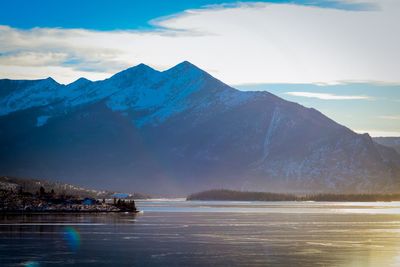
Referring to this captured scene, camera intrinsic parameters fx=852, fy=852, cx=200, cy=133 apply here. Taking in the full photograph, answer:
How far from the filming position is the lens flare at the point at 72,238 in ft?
334

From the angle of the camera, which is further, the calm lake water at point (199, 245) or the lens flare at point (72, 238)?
the lens flare at point (72, 238)

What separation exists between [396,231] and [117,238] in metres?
44.7

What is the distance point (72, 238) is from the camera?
113m

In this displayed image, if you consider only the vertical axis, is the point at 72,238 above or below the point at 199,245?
above

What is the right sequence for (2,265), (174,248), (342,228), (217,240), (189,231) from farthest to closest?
(342,228)
(189,231)
(217,240)
(174,248)
(2,265)

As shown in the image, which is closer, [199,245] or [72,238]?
[199,245]

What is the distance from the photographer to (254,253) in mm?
95250

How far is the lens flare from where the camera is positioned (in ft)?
334

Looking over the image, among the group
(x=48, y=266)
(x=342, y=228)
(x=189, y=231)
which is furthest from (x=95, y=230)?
(x=48, y=266)

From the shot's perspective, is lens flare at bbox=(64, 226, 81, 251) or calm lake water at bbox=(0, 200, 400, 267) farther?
lens flare at bbox=(64, 226, 81, 251)

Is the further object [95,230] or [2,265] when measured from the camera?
[95,230]

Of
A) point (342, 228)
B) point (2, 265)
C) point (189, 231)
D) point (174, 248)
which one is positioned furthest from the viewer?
point (342, 228)

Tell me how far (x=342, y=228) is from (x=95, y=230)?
4055 cm

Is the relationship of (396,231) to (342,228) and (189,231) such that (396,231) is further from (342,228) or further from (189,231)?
(189,231)
